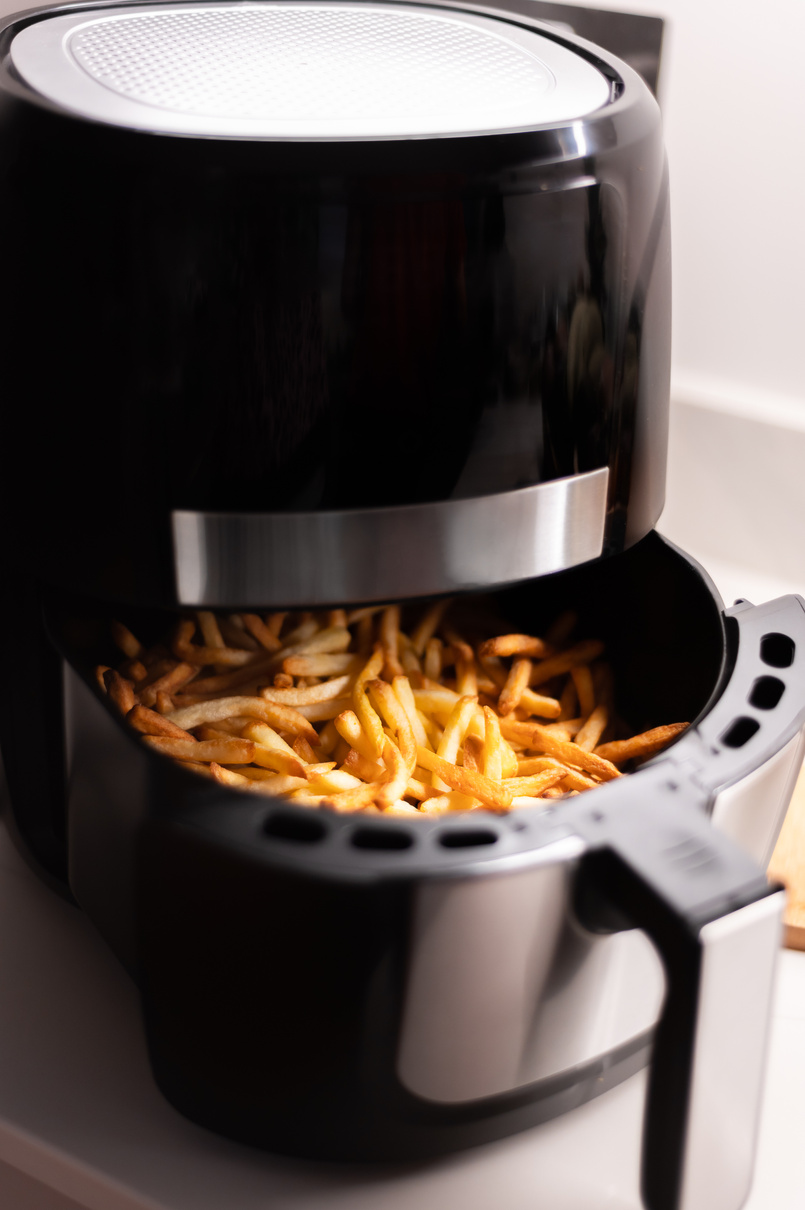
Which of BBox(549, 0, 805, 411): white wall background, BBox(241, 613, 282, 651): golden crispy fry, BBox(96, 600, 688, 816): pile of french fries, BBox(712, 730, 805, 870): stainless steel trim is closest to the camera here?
BBox(712, 730, 805, 870): stainless steel trim

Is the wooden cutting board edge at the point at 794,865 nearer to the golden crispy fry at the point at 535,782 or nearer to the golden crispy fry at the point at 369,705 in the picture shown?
the golden crispy fry at the point at 535,782

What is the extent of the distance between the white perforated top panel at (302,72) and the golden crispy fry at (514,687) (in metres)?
0.38

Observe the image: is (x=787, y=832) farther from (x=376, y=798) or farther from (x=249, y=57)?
(x=249, y=57)

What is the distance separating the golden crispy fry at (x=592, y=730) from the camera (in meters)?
0.77

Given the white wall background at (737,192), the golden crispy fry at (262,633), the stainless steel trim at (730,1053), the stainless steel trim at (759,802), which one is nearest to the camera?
the stainless steel trim at (730,1053)

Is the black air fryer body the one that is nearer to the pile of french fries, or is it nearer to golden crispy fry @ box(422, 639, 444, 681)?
the pile of french fries

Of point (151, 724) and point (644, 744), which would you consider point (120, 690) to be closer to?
point (151, 724)

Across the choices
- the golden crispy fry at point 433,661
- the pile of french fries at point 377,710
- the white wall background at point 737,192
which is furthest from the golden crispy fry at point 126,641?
the white wall background at point 737,192

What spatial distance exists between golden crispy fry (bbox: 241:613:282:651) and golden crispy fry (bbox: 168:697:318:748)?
74mm

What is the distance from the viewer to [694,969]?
1.56 ft

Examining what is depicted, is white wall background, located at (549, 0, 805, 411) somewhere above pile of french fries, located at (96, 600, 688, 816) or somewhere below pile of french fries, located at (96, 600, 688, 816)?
above

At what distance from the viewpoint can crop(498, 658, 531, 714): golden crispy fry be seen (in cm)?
79

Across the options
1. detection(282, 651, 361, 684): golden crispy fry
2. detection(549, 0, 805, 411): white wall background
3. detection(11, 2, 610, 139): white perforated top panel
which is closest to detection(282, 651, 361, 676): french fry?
detection(282, 651, 361, 684): golden crispy fry

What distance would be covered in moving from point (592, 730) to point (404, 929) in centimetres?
29
